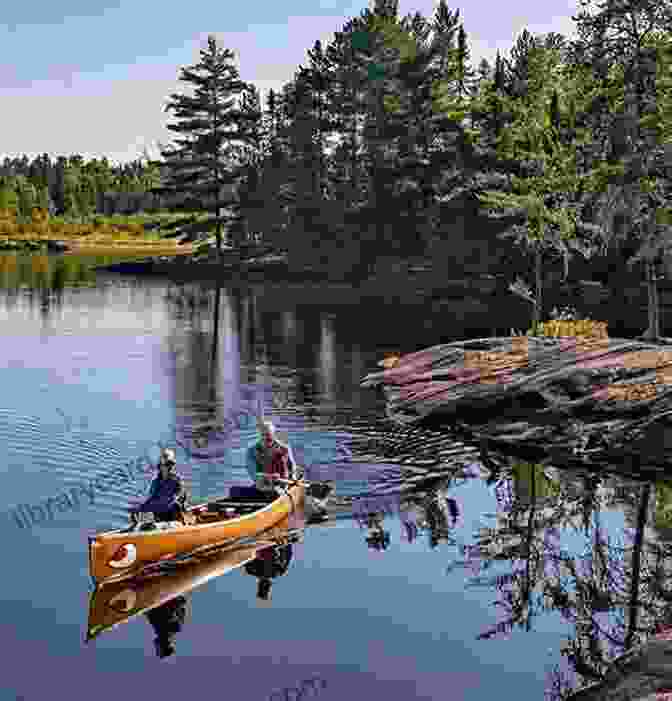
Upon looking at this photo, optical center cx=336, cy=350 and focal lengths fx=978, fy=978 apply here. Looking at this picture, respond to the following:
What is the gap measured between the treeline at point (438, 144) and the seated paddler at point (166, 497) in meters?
26.2

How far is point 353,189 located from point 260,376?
1816 inches

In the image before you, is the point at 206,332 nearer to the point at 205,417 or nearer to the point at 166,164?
the point at 205,417

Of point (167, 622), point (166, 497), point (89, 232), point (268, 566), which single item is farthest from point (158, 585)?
point (89, 232)

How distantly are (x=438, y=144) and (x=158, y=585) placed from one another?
6424 centimetres

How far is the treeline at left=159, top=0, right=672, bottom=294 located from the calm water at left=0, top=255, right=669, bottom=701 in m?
14.8

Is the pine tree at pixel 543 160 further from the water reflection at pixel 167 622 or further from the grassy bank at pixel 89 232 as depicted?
the grassy bank at pixel 89 232

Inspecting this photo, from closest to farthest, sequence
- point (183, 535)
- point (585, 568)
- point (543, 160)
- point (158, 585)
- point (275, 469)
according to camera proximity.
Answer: point (158, 585) → point (183, 535) → point (585, 568) → point (275, 469) → point (543, 160)

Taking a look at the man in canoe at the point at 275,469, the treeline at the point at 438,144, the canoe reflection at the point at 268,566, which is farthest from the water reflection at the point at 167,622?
the treeline at the point at 438,144

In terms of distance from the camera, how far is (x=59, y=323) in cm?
5981

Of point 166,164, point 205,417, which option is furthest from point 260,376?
point 166,164

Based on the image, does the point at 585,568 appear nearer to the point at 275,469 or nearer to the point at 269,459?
the point at 275,469

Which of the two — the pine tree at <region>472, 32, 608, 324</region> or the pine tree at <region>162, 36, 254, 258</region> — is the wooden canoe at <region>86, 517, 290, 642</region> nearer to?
the pine tree at <region>472, 32, 608, 324</region>

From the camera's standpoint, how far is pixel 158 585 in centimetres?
1864

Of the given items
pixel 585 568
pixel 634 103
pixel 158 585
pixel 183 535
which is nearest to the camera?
pixel 158 585
